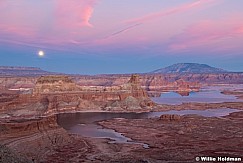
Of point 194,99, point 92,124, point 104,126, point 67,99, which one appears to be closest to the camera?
point 104,126

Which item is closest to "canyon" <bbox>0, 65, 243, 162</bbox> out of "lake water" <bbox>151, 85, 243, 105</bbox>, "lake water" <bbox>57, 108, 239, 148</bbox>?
"lake water" <bbox>57, 108, 239, 148</bbox>

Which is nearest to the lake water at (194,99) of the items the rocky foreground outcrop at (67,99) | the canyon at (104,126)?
the canyon at (104,126)

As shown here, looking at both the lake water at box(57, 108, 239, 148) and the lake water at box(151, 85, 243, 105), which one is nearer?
the lake water at box(57, 108, 239, 148)

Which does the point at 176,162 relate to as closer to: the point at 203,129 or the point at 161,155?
the point at 161,155

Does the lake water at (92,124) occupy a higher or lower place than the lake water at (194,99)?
lower

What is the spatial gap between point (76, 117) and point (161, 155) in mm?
36616

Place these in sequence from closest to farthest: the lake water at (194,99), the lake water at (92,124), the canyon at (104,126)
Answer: the canyon at (104,126)
the lake water at (92,124)
the lake water at (194,99)

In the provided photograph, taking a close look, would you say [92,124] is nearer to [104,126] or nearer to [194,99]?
[104,126]

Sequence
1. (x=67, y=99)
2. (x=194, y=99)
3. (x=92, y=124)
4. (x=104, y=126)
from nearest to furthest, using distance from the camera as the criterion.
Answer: (x=104, y=126) → (x=92, y=124) → (x=67, y=99) → (x=194, y=99)

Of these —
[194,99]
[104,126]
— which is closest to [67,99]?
[104,126]

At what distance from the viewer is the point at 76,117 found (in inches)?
2709

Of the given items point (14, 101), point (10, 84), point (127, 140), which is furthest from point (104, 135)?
point (10, 84)

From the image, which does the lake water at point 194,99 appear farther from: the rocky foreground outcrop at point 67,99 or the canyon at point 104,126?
the rocky foreground outcrop at point 67,99

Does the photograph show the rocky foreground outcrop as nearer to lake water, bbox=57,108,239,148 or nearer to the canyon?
the canyon
